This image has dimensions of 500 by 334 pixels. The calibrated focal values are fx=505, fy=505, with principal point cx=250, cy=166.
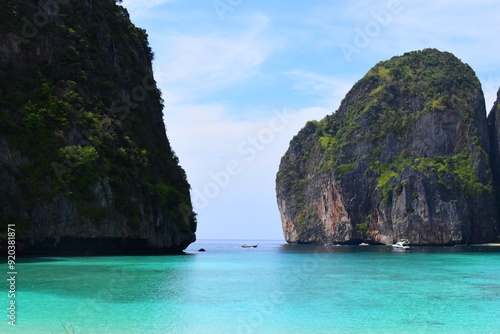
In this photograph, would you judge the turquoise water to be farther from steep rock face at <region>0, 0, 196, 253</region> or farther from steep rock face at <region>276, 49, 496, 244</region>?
steep rock face at <region>276, 49, 496, 244</region>

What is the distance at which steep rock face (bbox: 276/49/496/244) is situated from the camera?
109m

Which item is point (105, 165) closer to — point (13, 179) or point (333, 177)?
point (13, 179)

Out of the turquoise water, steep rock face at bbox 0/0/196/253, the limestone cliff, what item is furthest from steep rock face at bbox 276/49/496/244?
the turquoise water

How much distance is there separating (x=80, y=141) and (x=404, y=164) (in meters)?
86.9

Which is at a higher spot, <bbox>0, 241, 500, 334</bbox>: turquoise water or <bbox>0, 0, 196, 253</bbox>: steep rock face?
<bbox>0, 0, 196, 253</bbox>: steep rock face


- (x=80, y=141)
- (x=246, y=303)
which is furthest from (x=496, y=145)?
(x=246, y=303)

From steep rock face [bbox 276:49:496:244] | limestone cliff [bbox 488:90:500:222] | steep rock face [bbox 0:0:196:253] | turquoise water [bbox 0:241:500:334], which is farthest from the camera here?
limestone cliff [bbox 488:90:500:222]

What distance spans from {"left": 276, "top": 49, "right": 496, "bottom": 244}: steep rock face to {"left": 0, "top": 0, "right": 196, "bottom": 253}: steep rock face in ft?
199

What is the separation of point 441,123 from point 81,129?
91.3 meters

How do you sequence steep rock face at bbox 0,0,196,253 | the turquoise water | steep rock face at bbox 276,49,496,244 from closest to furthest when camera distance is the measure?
1. the turquoise water
2. steep rock face at bbox 0,0,196,253
3. steep rock face at bbox 276,49,496,244

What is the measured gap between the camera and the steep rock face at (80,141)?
4759 centimetres

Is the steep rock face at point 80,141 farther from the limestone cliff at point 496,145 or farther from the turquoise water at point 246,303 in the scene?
the limestone cliff at point 496,145

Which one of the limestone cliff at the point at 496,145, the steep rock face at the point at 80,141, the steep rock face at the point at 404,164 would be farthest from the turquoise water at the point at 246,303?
the limestone cliff at the point at 496,145

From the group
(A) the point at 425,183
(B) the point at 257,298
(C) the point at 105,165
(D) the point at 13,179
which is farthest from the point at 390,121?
(B) the point at 257,298
